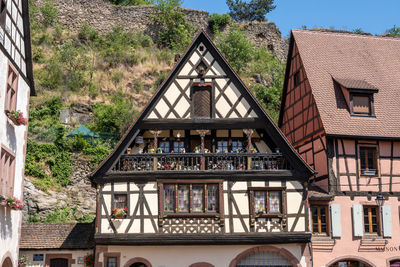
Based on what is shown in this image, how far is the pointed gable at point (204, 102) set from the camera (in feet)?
63.8

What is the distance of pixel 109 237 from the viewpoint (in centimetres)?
1806

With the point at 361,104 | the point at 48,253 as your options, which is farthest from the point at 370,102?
the point at 48,253

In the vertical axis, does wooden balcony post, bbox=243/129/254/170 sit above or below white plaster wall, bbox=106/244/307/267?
above

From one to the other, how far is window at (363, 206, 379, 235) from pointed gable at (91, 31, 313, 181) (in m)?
3.77

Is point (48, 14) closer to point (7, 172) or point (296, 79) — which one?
point (296, 79)

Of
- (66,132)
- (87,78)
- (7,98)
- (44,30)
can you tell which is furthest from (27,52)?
(44,30)

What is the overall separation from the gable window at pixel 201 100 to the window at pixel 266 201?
343 cm

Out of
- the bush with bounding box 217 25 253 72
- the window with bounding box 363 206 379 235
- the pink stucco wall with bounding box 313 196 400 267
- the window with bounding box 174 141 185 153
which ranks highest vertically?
the bush with bounding box 217 25 253 72

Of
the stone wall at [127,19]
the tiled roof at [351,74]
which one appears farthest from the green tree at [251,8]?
the tiled roof at [351,74]

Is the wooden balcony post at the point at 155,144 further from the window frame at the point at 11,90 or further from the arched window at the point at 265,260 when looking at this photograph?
the window frame at the point at 11,90

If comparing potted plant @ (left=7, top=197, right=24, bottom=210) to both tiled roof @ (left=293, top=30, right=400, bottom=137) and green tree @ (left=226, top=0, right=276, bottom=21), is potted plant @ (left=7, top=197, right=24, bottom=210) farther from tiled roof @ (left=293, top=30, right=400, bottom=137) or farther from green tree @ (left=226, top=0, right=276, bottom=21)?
green tree @ (left=226, top=0, right=276, bottom=21)

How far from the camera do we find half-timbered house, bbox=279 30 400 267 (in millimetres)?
19547

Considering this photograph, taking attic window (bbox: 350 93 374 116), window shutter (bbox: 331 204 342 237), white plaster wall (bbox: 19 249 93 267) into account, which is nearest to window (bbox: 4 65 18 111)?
white plaster wall (bbox: 19 249 93 267)

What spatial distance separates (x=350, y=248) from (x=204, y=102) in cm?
→ 768
